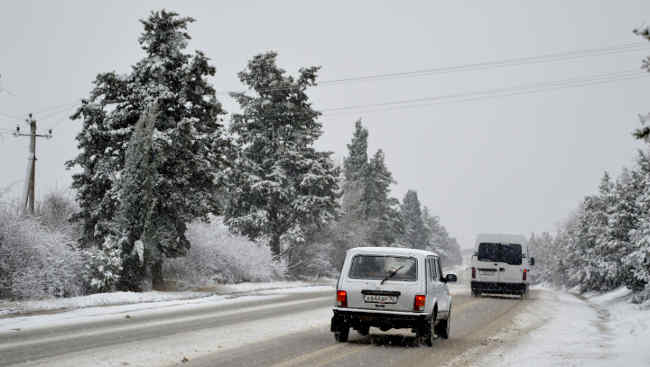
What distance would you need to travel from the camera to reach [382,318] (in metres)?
12.9

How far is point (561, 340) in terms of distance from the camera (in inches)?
590

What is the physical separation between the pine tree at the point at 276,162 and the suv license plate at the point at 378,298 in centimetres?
3441

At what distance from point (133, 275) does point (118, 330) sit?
13380mm

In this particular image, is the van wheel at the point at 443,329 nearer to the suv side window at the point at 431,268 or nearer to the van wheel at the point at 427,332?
the suv side window at the point at 431,268

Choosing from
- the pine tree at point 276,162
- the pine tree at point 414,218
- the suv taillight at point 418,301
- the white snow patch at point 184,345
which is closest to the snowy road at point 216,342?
the white snow patch at point 184,345

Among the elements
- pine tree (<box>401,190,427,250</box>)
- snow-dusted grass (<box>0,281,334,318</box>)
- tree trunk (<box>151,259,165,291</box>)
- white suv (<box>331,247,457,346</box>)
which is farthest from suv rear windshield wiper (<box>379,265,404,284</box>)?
pine tree (<box>401,190,427,250</box>)

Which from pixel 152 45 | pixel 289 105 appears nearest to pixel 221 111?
pixel 152 45

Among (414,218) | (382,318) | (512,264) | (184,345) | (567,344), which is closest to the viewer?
(184,345)

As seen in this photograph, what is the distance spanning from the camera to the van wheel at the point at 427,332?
12.9 metres

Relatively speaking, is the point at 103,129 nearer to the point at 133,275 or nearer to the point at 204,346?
the point at 133,275

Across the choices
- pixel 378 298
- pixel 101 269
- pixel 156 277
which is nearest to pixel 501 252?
pixel 156 277

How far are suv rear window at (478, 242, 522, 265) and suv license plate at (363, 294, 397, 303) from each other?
20314mm

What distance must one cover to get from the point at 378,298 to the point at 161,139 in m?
17.2

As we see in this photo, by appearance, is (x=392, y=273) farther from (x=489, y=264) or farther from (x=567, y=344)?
(x=489, y=264)
